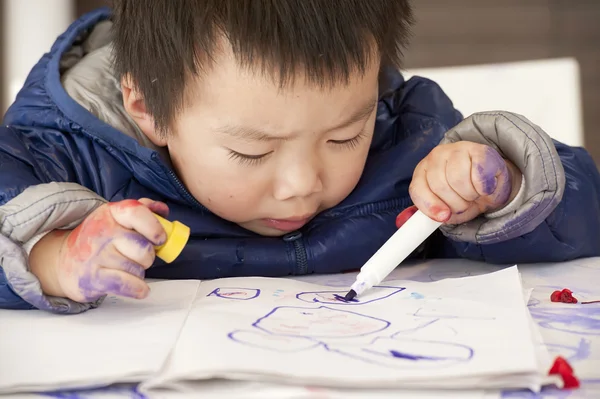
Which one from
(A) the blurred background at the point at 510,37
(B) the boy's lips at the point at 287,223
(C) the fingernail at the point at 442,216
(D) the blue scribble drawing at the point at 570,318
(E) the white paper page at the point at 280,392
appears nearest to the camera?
(E) the white paper page at the point at 280,392

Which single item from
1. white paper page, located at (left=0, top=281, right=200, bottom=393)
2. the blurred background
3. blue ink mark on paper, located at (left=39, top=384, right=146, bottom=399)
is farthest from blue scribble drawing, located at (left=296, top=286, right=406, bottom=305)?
the blurred background

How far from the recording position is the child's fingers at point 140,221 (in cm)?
66

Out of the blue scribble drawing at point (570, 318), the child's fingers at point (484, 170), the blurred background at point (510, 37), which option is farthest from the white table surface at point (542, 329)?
the blurred background at point (510, 37)

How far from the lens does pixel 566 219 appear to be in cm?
90

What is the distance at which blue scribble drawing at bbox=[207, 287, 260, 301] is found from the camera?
2.36 ft

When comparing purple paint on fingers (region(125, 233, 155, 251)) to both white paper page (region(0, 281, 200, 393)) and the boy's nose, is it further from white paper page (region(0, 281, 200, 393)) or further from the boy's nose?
the boy's nose

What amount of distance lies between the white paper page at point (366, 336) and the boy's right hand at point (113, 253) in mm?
58

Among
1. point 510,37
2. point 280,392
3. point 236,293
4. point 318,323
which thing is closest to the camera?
point 280,392

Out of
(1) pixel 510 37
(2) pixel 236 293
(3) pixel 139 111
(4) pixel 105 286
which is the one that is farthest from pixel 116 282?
(1) pixel 510 37

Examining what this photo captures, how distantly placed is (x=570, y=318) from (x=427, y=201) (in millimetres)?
172

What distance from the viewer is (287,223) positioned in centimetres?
90

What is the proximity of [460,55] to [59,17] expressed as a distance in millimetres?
1164

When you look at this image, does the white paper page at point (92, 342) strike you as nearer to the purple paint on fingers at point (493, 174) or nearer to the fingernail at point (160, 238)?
the fingernail at point (160, 238)

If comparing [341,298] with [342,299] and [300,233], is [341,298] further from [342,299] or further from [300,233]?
[300,233]
